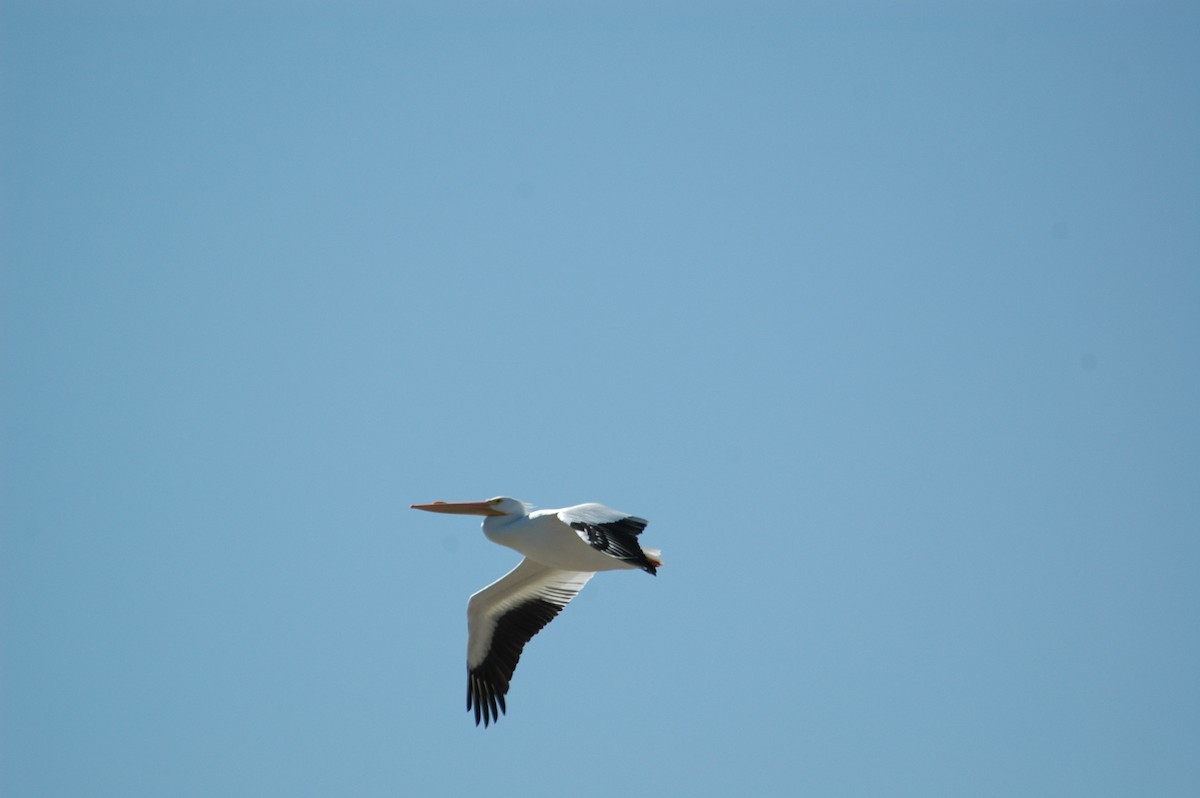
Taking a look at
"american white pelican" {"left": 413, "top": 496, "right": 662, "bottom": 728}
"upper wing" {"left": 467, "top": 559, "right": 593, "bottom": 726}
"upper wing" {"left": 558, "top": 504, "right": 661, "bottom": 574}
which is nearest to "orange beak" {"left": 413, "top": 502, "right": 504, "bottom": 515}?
"american white pelican" {"left": 413, "top": 496, "right": 662, "bottom": 728}

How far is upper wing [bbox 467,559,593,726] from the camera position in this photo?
11.5m

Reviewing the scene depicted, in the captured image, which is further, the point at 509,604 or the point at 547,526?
the point at 509,604

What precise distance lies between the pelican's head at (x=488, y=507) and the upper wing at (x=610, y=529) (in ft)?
3.40

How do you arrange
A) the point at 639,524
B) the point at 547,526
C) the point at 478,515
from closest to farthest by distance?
the point at 639,524, the point at 547,526, the point at 478,515

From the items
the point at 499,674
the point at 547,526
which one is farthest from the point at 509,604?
the point at 547,526

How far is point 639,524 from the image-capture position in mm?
9555

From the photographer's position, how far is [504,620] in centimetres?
1166

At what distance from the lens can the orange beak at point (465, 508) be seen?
11.1m

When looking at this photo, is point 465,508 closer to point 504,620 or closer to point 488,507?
point 488,507

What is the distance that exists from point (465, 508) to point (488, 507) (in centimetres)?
28

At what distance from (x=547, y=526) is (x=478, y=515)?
3.36 ft

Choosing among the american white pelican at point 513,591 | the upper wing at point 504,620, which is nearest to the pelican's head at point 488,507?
the american white pelican at point 513,591

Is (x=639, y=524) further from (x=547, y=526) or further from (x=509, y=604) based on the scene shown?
(x=509, y=604)

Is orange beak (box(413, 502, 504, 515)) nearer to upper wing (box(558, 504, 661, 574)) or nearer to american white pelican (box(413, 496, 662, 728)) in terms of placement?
american white pelican (box(413, 496, 662, 728))
